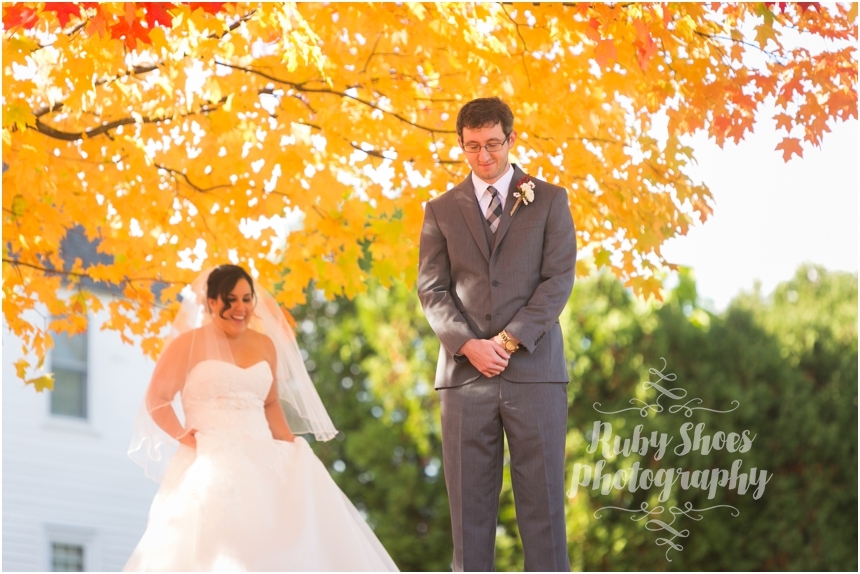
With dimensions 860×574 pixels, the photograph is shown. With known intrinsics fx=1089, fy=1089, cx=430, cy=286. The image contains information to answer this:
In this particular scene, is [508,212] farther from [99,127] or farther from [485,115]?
[99,127]

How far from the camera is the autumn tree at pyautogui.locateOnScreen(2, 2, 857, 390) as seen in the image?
5.79m

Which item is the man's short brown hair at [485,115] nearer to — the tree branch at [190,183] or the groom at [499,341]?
the groom at [499,341]

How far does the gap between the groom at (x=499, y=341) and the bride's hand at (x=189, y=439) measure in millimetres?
1784

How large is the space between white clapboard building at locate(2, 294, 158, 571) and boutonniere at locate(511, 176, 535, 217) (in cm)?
1011

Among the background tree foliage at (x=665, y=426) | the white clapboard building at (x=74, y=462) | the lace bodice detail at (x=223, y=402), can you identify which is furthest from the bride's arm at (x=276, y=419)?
the background tree foliage at (x=665, y=426)

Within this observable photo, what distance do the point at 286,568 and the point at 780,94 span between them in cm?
371

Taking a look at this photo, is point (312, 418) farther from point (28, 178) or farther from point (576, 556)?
point (576, 556)

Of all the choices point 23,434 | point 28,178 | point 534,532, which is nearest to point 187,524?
point 534,532

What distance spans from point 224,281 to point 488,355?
6.94 feet

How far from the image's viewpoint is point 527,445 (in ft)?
14.1

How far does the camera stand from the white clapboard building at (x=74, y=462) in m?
13.7

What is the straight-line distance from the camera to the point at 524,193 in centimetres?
452

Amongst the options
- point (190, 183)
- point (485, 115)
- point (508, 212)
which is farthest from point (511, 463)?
point (190, 183)

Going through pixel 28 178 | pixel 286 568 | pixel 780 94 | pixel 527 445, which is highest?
pixel 780 94
